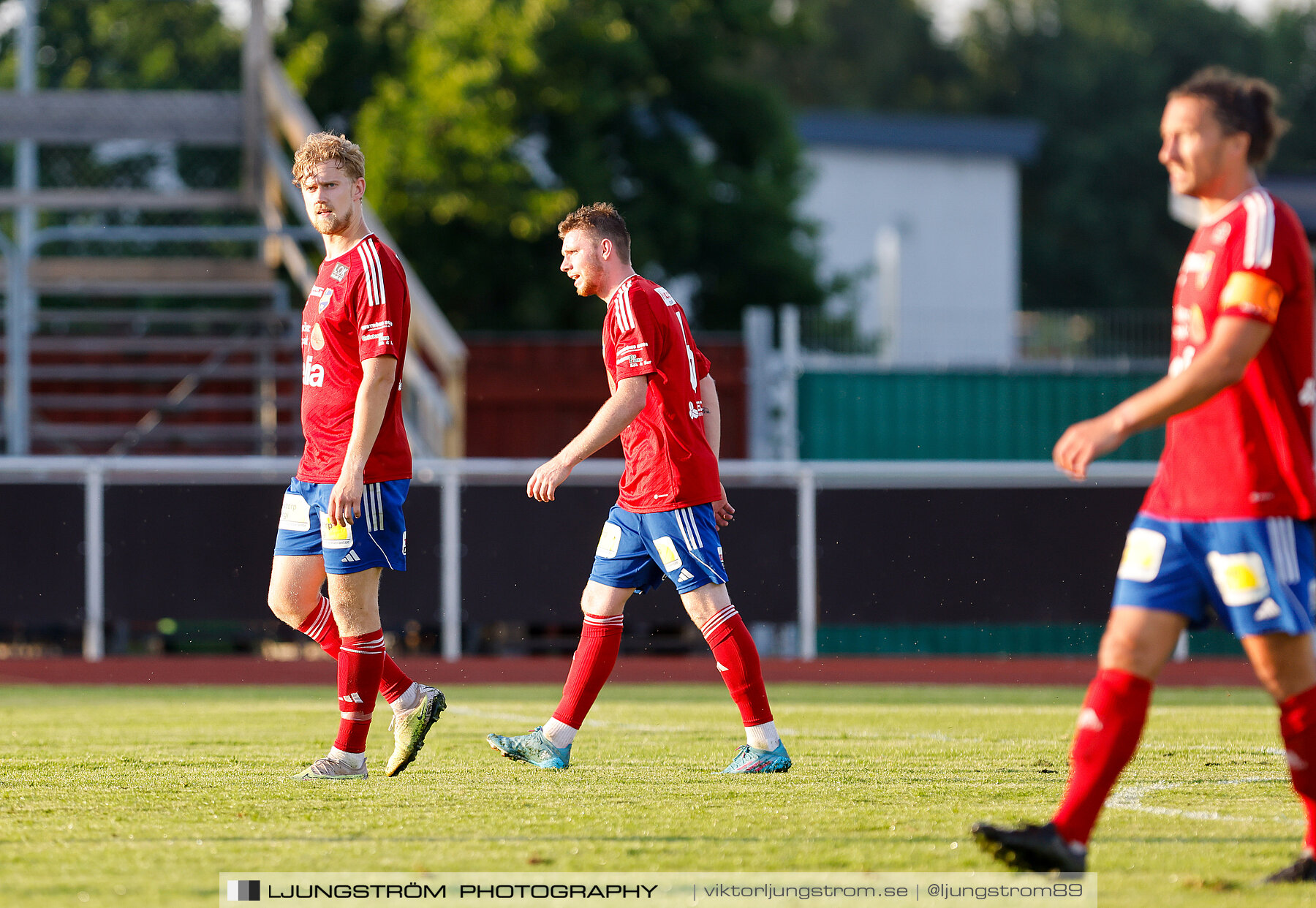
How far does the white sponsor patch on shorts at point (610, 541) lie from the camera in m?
5.93

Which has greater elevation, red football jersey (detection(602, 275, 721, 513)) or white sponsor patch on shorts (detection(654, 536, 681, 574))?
red football jersey (detection(602, 275, 721, 513))

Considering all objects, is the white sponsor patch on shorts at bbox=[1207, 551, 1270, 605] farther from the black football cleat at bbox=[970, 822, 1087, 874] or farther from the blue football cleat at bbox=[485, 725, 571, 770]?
the blue football cleat at bbox=[485, 725, 571, 770]

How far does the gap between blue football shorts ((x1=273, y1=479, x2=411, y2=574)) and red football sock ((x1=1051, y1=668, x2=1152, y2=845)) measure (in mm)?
2365

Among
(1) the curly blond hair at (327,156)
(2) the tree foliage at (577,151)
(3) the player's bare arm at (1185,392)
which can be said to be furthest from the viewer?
(2) the tree foliage at (577,151)

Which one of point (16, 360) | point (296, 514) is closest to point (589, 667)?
point (296, 514)

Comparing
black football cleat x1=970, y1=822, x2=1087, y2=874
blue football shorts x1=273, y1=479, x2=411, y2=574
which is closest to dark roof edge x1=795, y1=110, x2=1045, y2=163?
blue football shorts x1=273, y1=479, x2=411, y2=574

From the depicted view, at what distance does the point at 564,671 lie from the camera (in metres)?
11.8

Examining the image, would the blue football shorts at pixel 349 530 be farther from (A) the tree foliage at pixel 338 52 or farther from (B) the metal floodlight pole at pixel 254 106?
(A) the tree foliage at pixel 338 52

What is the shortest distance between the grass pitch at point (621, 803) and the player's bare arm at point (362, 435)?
0.90 metres

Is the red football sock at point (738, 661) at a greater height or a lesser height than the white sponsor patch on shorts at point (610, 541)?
lesser

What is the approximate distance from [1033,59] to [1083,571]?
48.6 metres

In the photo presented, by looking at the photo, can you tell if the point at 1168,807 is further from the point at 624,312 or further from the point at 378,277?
the point at 378,277

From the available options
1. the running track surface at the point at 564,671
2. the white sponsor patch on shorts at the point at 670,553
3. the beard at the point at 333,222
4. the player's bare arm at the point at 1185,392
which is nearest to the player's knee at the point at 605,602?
the white sponsor patch on shorts at the point at 670,553

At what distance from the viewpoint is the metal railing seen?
12.1 m
